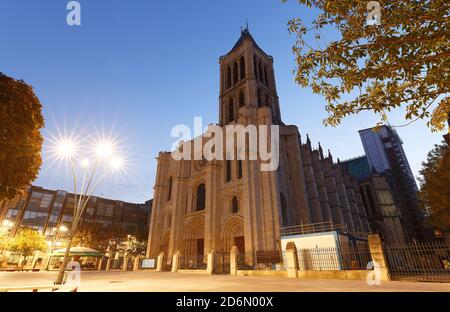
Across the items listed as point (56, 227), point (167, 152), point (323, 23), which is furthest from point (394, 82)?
point (56, 227)

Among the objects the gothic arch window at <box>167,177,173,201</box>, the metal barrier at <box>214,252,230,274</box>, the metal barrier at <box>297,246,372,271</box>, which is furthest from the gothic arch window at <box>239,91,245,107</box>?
the metal barrier at <box>297,246,372,271</box>

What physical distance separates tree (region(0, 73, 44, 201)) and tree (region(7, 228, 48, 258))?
30915mm

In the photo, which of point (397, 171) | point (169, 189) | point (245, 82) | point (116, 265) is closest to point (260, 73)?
point (245, 82)

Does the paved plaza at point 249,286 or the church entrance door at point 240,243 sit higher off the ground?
the church entrance door at point 240,243

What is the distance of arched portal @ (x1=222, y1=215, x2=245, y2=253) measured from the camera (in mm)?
24391

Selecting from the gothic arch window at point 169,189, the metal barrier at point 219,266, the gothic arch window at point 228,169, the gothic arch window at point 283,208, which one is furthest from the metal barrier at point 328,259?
the gothic arch window at point 169,189

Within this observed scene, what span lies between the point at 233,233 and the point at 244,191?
4839mm

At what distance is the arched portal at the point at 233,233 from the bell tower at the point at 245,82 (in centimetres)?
1390

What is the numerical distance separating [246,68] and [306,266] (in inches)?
1128

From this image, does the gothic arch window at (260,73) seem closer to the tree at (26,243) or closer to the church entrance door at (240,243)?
the church entrance door at (240,243)

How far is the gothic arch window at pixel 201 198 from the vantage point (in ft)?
98.7

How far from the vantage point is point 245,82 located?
34.7 m
